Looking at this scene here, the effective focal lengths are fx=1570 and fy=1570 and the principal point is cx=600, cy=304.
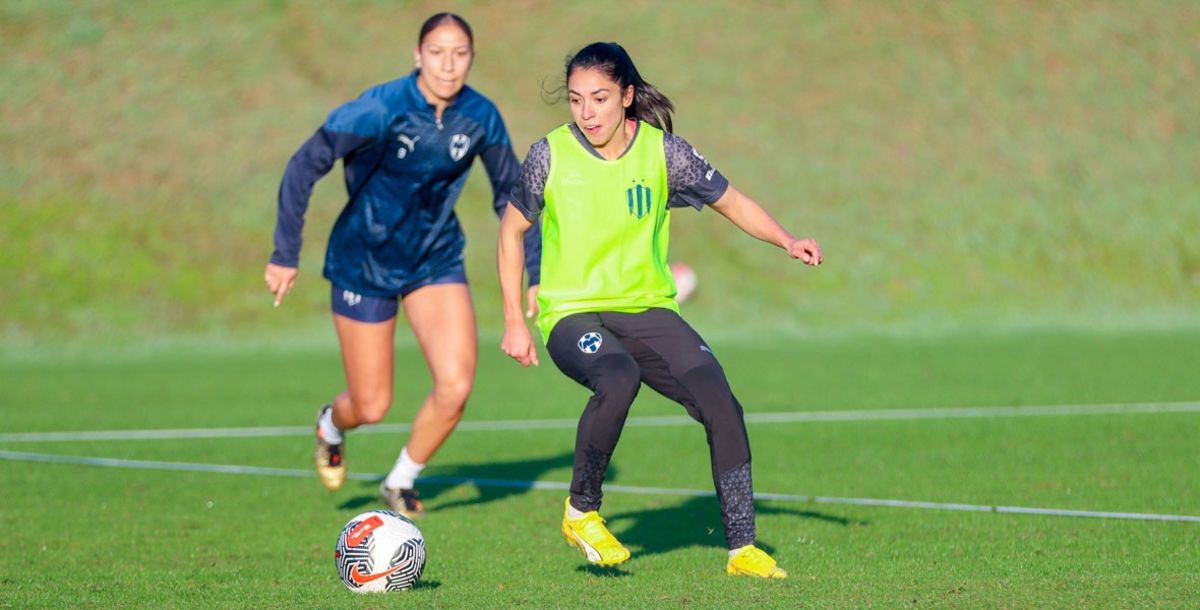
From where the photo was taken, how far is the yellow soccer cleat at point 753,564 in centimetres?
655

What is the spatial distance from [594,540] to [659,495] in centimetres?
301

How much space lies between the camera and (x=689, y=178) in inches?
270

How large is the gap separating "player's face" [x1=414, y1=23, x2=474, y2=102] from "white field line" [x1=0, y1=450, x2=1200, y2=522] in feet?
9.36

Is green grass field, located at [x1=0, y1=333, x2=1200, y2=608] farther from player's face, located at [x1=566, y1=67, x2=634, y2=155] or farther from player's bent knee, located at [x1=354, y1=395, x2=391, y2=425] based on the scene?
player's face, located at [x1=566, y1=67, x2=634, y2=155]

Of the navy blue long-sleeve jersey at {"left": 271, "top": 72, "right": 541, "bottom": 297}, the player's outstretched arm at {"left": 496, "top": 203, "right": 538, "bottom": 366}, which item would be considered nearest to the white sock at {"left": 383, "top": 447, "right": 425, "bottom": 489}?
the navy blue long-sleeve jersey at {"left": 271, "top": 72, "right": 541, "bottom": 297}

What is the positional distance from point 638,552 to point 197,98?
23.4m

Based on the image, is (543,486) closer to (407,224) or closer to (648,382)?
(407,224)

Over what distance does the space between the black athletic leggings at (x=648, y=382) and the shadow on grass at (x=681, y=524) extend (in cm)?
88

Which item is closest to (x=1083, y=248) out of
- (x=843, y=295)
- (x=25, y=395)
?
(x=843, y=295)

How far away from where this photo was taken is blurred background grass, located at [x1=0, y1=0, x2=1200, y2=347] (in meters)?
23.8

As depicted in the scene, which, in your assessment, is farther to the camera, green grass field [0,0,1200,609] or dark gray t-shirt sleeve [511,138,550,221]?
green grass field [0,0,1200,609]

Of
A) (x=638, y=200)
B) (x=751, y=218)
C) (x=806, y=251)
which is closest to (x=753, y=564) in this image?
(x=806, y=251)

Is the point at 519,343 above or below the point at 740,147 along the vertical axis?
below

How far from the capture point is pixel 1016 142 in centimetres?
2884
